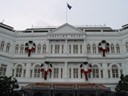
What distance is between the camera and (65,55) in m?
30.8

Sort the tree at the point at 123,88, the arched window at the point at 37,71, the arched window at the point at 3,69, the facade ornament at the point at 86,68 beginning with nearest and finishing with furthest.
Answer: the tree at the point at 123,88
the facade ornament at the point at 86,68
the arched window at the point at 3,69
the arched window at the point at 37,71

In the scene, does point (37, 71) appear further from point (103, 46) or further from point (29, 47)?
point (103, 46)

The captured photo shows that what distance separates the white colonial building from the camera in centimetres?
2977

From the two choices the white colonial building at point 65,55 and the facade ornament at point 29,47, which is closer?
the white colonial building at point 65,55

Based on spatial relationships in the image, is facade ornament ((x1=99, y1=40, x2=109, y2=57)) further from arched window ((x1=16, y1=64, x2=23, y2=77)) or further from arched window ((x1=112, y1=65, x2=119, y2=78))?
arched window ((x1=16, y1=64, x2=23, y2=77))

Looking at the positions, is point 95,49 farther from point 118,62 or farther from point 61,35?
point 61,35

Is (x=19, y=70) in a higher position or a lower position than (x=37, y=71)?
higher

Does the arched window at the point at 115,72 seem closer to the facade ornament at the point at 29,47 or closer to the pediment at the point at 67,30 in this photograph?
the pediment at the point at 67,30

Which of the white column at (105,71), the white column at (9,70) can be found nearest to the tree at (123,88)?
the white column at (105,71)

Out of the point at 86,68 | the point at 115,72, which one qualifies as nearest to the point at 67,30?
the point at 86,68

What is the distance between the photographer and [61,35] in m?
32.0

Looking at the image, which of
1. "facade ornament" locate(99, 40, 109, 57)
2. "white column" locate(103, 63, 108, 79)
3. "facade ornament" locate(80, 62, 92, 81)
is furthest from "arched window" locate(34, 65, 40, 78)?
"facade ornament" locate(99, 40, 109, 57)

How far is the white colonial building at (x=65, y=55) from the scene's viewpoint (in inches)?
1172

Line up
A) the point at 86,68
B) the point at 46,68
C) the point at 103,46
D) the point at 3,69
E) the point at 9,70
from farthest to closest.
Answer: the point at 103,46
the point at 9,70
the point at 3,69
the point at 46,68
the point at 86,68
